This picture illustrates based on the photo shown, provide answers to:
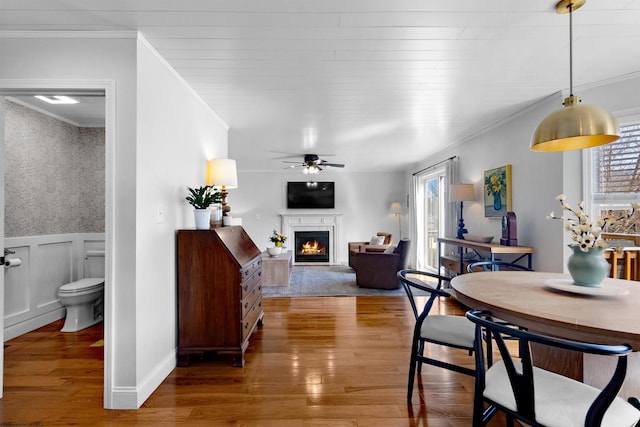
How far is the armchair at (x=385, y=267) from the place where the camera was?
500 cm

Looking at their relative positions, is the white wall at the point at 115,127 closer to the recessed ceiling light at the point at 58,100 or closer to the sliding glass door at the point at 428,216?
the recessed ceiling light at the point at 58,100

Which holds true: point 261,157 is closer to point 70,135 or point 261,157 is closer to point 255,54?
point 70,135

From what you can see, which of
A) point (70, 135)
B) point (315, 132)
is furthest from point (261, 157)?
point (70, 135)

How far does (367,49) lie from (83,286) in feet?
11.8

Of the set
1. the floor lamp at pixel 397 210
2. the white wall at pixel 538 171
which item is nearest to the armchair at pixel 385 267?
the white wall at pixel 538 171

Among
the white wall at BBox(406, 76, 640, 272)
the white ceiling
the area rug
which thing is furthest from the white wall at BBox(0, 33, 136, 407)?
the white wall at BBox(406, 76, 640, 272)

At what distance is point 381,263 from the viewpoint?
16.5 ft

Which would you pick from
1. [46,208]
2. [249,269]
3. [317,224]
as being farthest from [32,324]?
[317,224]

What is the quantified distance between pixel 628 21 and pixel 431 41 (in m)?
1.15

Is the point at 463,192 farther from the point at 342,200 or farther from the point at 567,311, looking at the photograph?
the point at 342,200

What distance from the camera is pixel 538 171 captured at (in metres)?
3.29

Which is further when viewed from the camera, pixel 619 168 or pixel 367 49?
pixel 619 168

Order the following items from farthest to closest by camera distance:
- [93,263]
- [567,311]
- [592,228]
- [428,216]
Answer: [428,216] < [93,263] < [592,228] < [567,311]

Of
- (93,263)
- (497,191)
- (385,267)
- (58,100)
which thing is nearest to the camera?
(58,100)
